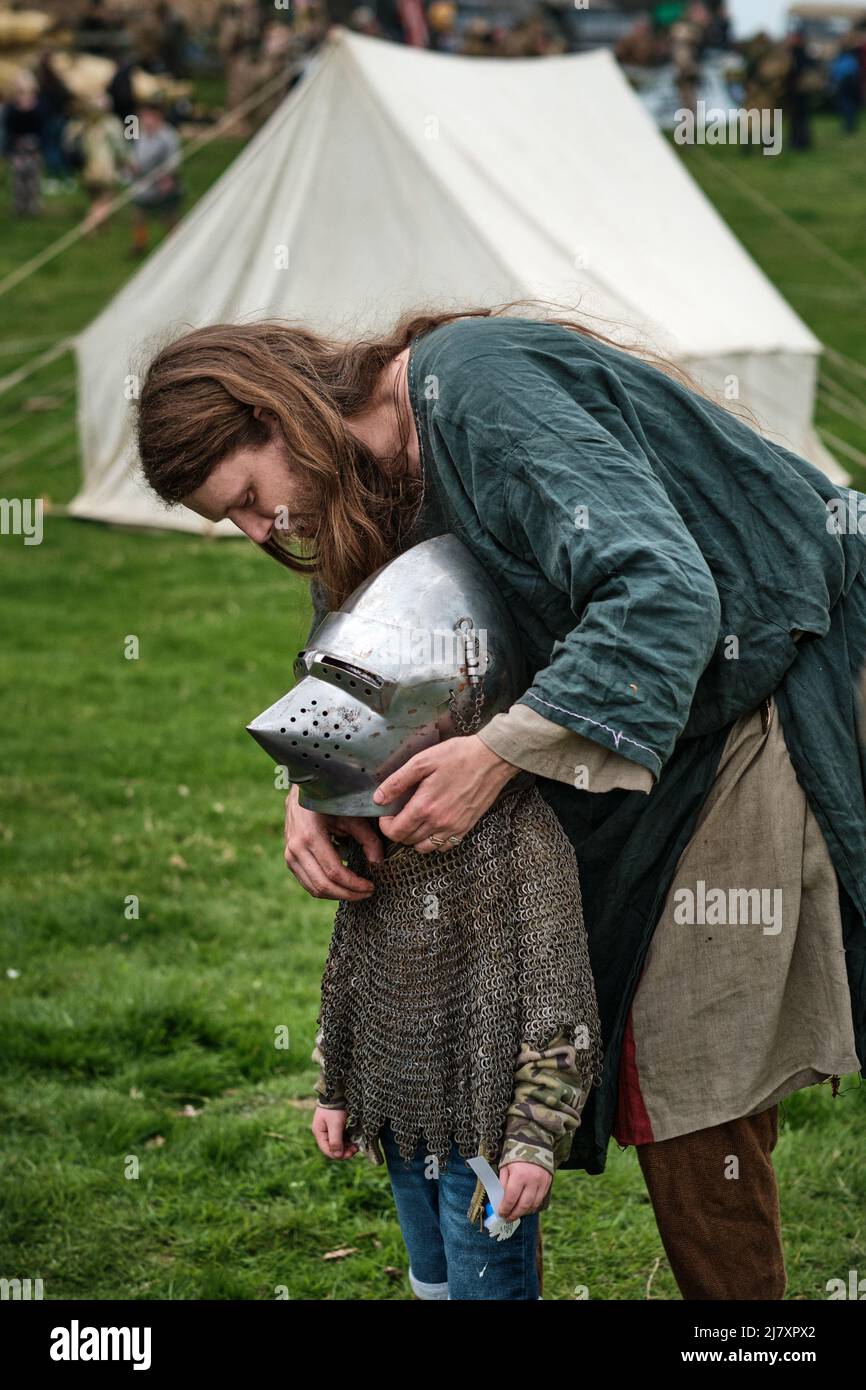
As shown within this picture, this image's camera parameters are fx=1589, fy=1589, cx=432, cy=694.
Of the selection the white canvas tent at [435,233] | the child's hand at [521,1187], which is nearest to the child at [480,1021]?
the child's hand at [521,1187]

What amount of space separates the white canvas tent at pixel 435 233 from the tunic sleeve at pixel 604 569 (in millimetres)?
6859

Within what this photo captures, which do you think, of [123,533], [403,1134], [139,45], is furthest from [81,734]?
[139,45]

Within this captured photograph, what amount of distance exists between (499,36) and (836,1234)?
98.2ft

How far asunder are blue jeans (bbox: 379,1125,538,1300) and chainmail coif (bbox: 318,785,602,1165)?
47 millimetres

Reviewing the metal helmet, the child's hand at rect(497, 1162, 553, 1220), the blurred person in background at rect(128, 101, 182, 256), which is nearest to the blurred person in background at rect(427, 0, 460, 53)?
the blurred person in background at rect(128, 101, 182, 256)

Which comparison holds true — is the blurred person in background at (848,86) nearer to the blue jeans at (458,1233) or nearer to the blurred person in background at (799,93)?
the blurred person in background at (799,93)

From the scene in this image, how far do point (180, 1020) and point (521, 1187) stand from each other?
231cm

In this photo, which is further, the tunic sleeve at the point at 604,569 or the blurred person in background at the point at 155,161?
the blurred person in background at the point at 155,161

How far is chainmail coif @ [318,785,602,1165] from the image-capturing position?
A: 6.70 feet

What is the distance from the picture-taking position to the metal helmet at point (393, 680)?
6.52ft

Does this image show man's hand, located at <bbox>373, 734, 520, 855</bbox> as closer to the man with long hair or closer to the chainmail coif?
the man with long hair

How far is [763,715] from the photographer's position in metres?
2.13

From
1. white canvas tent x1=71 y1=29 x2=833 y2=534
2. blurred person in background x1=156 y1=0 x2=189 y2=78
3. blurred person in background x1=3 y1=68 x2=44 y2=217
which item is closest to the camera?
white canvas tent x1=71 y1=29 x2=833 y2=534

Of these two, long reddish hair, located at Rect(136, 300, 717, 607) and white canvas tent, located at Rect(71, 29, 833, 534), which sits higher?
white canvas tent, located at Rect(71, 29, 833, 534)
